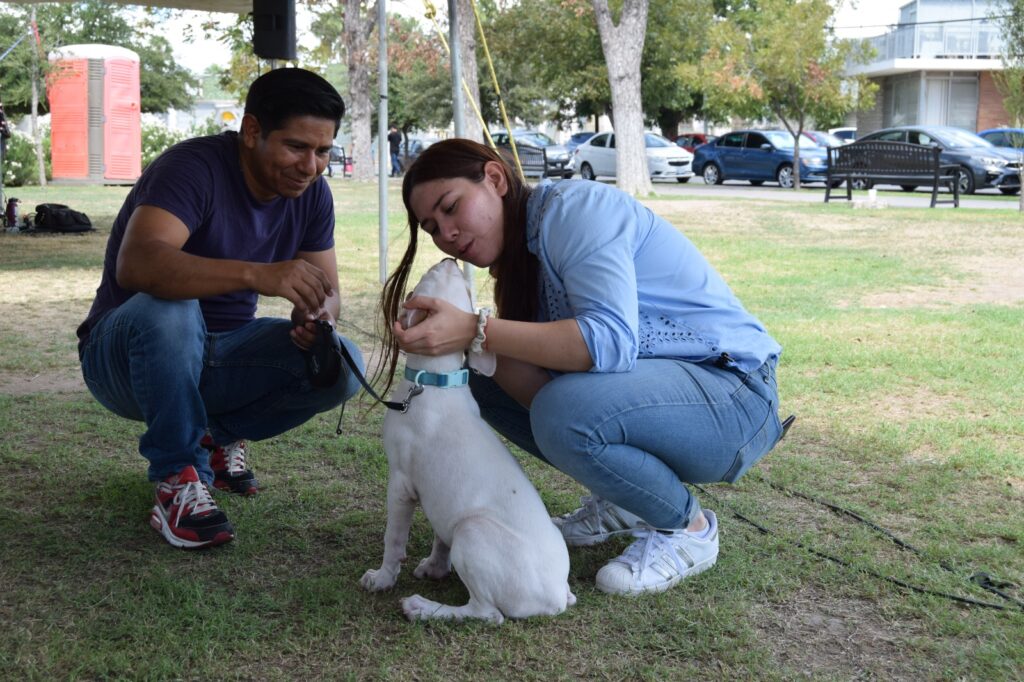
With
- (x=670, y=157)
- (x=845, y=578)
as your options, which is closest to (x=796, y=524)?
(x=845, y=578)

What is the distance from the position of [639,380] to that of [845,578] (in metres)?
0.82

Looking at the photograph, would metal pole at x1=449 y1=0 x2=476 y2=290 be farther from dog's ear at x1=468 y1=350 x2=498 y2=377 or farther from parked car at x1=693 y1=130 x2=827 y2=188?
parked car at x1=693 y1=130 x2=827 y2=188

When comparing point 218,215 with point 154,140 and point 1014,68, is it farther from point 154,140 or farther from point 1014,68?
point 154,140

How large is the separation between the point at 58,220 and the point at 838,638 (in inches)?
482

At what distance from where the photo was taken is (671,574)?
2.75 meters

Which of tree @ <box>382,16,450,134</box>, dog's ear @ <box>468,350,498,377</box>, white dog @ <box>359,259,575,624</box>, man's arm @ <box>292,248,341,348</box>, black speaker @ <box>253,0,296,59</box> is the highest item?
tree @ <box>382,16,450,134</box>

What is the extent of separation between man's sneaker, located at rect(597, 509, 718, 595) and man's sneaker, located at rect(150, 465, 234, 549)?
112cm

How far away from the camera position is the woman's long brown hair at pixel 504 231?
258 centimetres

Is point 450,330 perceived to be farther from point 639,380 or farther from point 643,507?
point 643,507

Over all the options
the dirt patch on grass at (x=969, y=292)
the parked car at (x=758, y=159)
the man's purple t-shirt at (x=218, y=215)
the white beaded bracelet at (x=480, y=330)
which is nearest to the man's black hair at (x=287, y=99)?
the man's purple t-shirt at (x=218, y=215)

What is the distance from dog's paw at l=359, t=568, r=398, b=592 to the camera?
2.69 meters

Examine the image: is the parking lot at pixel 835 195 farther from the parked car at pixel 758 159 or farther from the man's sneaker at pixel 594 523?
the man's sneaker at pixel 594 523

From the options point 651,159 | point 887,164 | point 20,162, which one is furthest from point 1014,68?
point 20,162

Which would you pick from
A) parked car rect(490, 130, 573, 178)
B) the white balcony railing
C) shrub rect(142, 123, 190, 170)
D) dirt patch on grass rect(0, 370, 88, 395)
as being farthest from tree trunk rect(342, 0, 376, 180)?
dirt patch on grass rect(0, 370, 88, 395)
